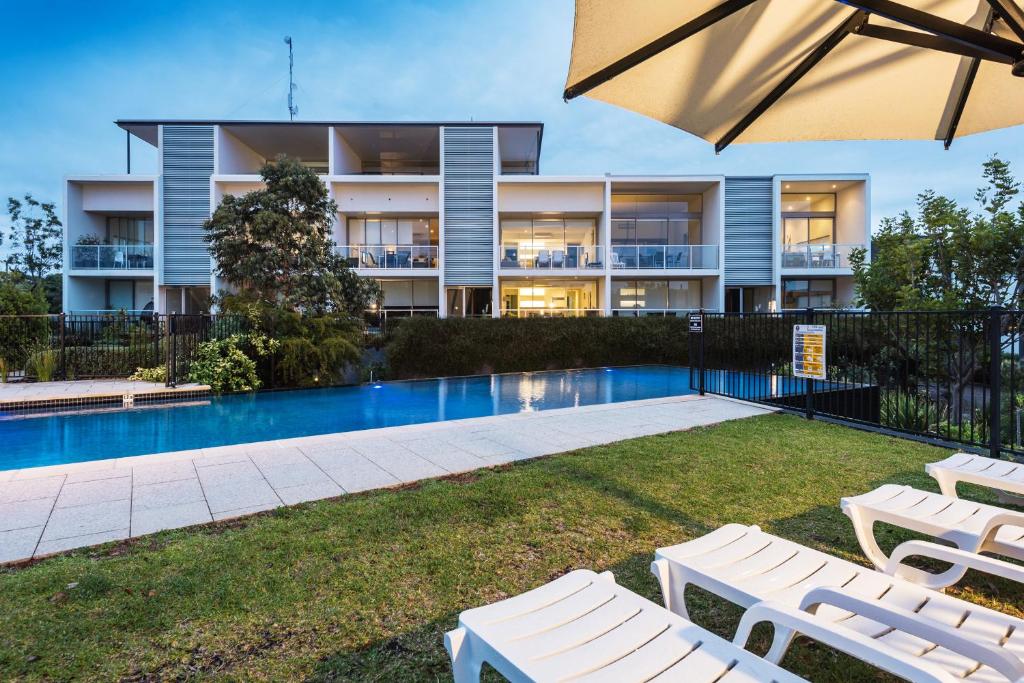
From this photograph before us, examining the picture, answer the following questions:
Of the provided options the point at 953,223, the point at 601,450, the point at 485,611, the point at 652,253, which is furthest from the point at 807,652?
the point at 652,253

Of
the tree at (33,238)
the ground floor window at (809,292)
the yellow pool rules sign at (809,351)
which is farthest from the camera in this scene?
the tree at (33,238)

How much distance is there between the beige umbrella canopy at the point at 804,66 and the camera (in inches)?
98.4

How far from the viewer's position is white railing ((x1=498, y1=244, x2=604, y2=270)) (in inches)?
810

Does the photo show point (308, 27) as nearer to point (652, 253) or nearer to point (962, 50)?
point (652, 253)

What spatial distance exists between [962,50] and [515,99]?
15501 centimetres

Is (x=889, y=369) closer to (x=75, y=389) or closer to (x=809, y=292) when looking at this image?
(x=75, y=389)

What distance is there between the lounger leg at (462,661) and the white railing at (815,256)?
24218 millimetres

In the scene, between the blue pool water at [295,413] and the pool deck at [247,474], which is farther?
the blue pool water at [295,413]

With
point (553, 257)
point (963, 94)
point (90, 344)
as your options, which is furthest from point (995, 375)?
point (90, 344)

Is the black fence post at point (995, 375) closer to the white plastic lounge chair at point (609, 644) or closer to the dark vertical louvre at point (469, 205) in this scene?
the white plastic lounge chair at point (609, 644)

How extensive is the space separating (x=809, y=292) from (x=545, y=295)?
12.5 metres

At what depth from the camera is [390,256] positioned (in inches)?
821

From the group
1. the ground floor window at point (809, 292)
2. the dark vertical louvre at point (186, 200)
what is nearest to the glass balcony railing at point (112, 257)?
the dark vertical louvre at point (186, 200)

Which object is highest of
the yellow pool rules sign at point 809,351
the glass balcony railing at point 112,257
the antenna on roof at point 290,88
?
the antenna on roof at point 290,88
